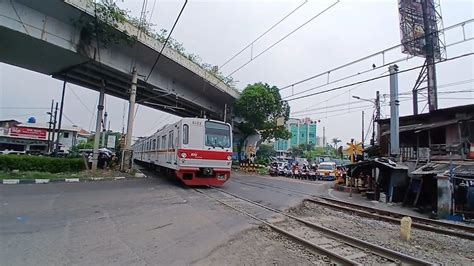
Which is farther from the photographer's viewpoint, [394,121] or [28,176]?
[394,121]

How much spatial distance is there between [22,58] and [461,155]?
1059 inches

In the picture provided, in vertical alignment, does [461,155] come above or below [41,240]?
above

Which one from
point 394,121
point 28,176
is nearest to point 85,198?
point 28,176

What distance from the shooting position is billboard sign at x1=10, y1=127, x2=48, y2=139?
4459 cm

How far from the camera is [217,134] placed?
50.1 ft

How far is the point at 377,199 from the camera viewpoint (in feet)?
53.4

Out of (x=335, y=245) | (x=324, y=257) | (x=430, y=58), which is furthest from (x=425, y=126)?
(x=324, y=257)

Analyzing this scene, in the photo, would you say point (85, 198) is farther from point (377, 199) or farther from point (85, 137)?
point (85, 137)

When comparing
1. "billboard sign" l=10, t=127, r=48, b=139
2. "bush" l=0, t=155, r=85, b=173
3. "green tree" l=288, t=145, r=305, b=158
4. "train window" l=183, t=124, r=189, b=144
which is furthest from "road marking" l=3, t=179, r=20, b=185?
"green tree" l=288, t=145, r=305, b=158

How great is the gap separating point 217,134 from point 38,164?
34.9 feet

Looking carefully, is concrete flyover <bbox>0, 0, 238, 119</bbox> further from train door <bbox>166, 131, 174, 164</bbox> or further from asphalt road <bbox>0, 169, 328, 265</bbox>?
asphalt road <bbox>0, 169, 328, 265</bbox>

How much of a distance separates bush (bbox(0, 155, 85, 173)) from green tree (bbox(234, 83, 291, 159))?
→ 739 inches

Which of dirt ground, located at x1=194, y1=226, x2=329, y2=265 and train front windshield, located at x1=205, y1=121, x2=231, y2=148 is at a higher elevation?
train front windshield, located at x1=205, y1=121, x2=231, y2=148

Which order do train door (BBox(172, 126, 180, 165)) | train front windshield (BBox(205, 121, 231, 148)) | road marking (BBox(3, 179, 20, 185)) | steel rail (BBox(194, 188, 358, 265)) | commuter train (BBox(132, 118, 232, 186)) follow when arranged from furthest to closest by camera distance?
train front windshield (BBox(205, 121, 231, 148)), train door (BBox(172, 126, 180, 165)), commuter train (BBox(132, 118, 232, 186)), road marking (BBox(3, 179, 20, 185)), steel rail (BBox(194, 188, 358, 265))
